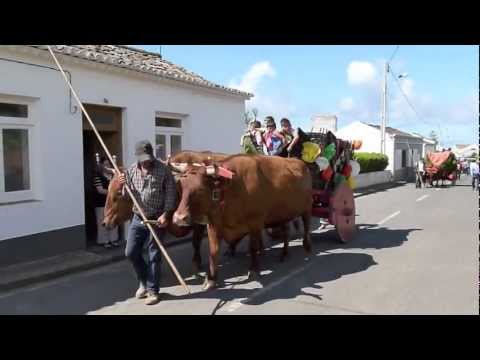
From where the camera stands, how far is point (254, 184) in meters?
6.30

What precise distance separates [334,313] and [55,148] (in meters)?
5.55

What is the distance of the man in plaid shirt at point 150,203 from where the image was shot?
17.6ft

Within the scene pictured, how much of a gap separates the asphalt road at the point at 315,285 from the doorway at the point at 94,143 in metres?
2.05

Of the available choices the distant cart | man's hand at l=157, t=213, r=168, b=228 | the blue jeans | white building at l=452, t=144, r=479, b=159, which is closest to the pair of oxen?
man's hand at l=157, t=213, r=168, b=228

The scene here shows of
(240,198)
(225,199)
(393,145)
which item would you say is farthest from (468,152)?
(225,199)

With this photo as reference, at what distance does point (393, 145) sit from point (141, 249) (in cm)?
2901

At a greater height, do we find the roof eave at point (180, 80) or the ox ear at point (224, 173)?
the roof eave at point (180, 80)

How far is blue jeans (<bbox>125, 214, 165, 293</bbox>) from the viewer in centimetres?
539

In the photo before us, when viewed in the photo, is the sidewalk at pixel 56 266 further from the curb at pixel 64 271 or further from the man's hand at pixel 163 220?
the man's hand at pixel 163 220

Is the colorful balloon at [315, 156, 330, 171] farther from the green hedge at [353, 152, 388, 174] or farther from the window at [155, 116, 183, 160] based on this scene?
the green hedge at [353, 152, 388, 174]

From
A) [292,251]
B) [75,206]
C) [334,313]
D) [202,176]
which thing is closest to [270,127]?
[292,251]

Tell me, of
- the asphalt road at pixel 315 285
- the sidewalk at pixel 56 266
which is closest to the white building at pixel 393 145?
the asphalt road at pixel 315 285

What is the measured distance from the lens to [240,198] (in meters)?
6.07

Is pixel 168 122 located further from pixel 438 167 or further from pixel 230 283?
pixel 438 167
